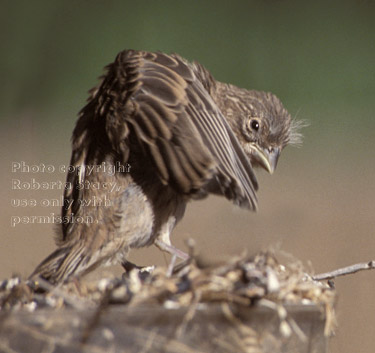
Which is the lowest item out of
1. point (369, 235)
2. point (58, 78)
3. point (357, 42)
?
point (369, 235)

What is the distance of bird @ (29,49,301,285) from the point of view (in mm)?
2348

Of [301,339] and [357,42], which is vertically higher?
[357,42]

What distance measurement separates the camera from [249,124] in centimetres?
336

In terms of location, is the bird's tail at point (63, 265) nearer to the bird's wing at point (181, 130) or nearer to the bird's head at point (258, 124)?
the bird's wing at point (181, 130)

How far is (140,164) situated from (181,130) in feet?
1.03

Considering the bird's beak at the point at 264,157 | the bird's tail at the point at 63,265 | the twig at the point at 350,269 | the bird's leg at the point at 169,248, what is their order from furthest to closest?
the bird's beak at the point at 264,157 → the bird's leg at the point at 169,248 → the bird's tail at the point at 63,265 → the twig at the point at 350,269

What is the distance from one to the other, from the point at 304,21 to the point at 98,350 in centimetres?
556

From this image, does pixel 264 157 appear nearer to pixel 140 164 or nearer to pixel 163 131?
pixel 140 164

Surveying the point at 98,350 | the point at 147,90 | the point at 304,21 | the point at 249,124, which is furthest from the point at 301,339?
the point at 304,21

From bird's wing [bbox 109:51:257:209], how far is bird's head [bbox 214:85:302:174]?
2.07ft

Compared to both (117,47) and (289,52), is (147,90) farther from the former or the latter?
(289,52)

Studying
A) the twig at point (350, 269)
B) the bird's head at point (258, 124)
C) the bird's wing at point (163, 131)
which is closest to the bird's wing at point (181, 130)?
the bird's wing at point (163, 131)

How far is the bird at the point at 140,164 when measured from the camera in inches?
92.4

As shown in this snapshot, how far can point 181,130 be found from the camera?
7.95 ft
